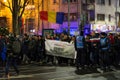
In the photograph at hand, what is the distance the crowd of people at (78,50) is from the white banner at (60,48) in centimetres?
27

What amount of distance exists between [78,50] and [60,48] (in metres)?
3.83

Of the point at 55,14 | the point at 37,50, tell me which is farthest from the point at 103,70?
the point at 55,14

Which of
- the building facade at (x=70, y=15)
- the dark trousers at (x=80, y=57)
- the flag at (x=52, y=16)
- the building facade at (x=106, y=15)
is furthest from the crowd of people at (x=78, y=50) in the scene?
the building facade at (x=106, y=15)

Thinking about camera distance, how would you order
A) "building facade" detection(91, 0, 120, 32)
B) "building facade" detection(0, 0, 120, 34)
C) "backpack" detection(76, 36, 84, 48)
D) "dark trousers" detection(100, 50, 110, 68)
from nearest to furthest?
"backpack" detection(76, 36, 84, 48) → "dark trousers" detection(100, 50, 110, 68) → "building facade" detection(0, 0, 120, 34) → "building facade" detection(91, 0, 120, 32)

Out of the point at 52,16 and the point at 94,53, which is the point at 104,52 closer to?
the point at 94,53

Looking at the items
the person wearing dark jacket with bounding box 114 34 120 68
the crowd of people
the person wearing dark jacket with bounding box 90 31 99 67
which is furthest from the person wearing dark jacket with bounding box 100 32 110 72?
the person wearing dark jacket with bounding box 114 34 120 68

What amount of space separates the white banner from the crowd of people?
0.89 ft

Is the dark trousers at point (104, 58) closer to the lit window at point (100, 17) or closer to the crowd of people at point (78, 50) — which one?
the crowd of people at point (78, 50)

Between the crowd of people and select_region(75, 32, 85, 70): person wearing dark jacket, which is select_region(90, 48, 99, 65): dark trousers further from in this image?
select_region(75, 32, 85, 70): person wearing dark jacket

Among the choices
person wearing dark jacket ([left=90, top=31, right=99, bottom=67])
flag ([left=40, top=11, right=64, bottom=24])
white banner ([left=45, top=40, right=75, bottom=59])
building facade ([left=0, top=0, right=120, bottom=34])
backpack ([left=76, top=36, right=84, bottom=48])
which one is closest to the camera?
backpack ([left=76, top=36, right=84, bottom=48])

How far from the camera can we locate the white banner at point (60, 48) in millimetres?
22828

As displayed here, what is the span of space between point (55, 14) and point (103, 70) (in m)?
10.7

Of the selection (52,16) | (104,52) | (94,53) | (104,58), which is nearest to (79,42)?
(104,52)

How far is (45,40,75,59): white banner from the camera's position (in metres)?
22.8
